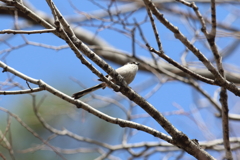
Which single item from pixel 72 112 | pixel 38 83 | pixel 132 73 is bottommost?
pixel 38 83

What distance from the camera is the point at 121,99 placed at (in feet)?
17.1

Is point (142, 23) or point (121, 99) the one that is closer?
point (142, 23)

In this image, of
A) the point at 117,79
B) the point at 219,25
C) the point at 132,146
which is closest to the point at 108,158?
the point at 132,146

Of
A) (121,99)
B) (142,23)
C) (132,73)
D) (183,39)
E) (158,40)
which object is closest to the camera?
(183,39)

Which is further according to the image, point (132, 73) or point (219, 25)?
point (219, 25)

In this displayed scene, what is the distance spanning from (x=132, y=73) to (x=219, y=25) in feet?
8.46

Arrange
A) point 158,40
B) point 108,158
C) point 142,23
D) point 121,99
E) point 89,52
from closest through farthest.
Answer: point 89,52 → point 158,40 → point 142,23 → point 108,158 → point 121,99

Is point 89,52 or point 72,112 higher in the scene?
point 72,112

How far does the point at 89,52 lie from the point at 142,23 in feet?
6.58

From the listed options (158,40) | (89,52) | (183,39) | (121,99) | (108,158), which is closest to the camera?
(89,52)

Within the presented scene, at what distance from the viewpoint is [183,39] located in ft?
7.61

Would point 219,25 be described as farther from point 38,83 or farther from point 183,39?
point 38,83

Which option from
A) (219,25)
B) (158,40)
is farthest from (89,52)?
(219,25)

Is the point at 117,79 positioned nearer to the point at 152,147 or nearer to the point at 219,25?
the point at 152,147
